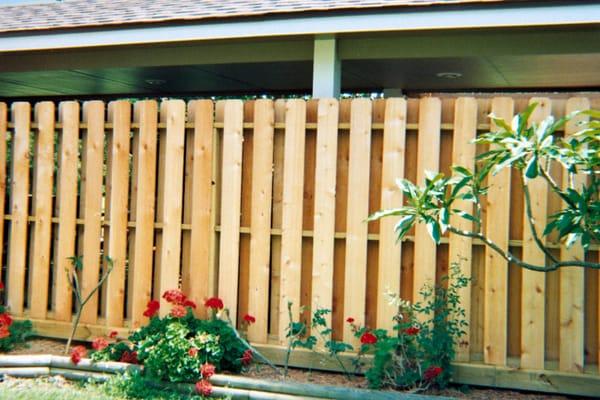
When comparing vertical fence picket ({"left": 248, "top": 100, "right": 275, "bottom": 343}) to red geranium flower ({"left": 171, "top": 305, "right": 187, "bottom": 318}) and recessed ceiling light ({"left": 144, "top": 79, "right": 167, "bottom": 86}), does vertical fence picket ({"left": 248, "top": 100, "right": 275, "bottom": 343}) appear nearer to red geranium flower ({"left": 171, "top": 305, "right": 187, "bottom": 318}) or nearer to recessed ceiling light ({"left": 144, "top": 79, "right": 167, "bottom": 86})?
red geranium flower ({"left": 171, "top": 305, "right": 187, "bottom": 318})

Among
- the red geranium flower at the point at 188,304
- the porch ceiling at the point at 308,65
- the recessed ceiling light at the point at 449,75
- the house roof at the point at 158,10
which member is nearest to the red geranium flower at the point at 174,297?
the red geranium flower at the point at 188,304

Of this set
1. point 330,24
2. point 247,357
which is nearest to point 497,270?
point 247,357

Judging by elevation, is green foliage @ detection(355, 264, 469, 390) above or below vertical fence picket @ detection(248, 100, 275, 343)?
below

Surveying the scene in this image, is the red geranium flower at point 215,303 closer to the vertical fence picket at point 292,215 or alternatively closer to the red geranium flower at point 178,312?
the red geranium flower at point 178,312

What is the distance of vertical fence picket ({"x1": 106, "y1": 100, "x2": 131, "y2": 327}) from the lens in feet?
19.8

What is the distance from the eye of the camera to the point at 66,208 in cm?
625

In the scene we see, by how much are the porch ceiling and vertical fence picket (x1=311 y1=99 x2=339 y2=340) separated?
1498 mm

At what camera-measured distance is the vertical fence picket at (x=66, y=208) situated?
244 inches

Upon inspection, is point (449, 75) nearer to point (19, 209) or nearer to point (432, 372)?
point (432, 372)

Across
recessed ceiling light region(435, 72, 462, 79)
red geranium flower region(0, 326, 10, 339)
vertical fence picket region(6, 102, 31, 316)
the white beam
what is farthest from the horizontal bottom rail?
recessed ceiling light region(435, 72, 462, 79)

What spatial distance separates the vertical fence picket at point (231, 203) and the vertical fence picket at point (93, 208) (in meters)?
1.16

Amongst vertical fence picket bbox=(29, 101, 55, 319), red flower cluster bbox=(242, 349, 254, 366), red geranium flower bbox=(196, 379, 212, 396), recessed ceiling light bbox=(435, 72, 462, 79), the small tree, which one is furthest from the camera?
recessed ceiling light bbox=(435, 72, 462, 79)

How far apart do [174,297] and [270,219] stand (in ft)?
3.15

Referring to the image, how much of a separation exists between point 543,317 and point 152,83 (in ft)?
23.0
